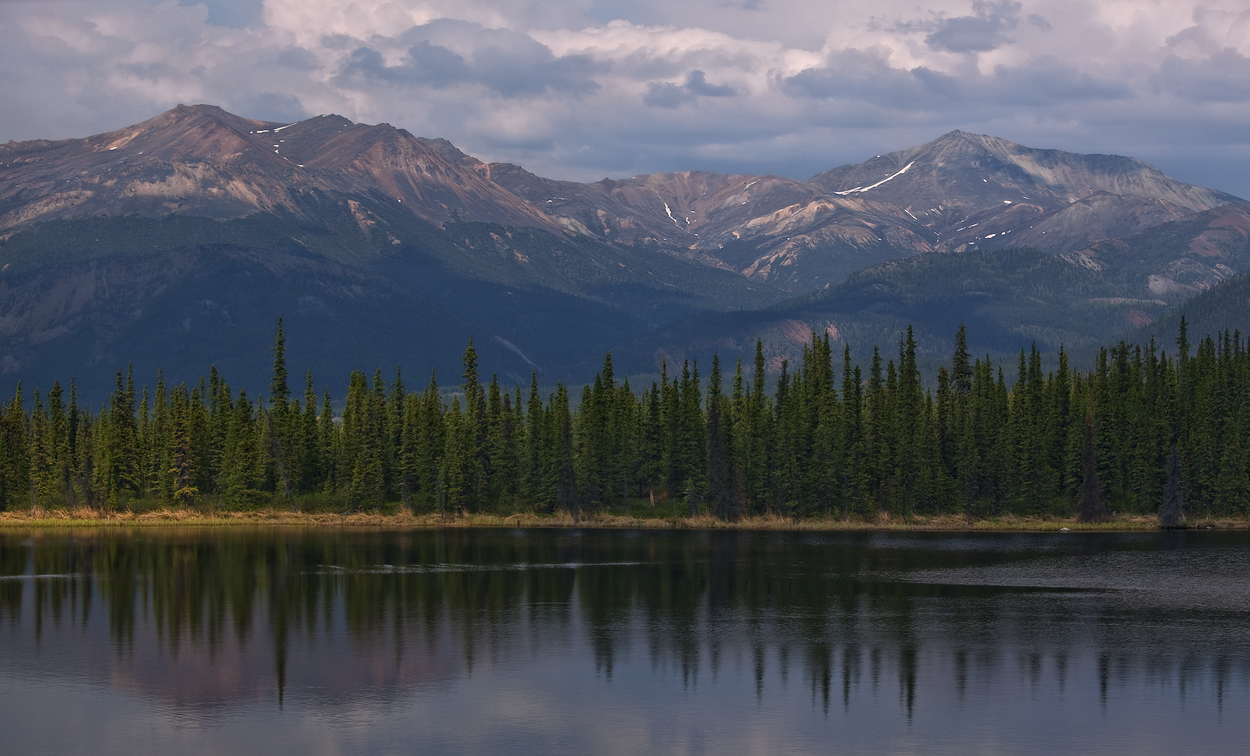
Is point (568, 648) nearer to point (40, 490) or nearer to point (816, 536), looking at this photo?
point (816, 536)

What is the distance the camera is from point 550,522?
15262 cm

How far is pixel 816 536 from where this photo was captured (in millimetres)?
135625

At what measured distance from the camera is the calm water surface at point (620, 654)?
4609 centimetres

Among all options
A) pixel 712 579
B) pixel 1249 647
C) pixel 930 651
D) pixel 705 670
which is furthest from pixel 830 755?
pixel 712 579

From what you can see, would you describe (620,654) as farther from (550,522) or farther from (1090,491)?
(1090,491)

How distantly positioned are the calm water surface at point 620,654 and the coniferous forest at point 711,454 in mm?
42039

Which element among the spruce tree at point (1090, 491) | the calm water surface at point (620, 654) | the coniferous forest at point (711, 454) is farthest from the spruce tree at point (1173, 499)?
the calm water surface at point (620, 654)

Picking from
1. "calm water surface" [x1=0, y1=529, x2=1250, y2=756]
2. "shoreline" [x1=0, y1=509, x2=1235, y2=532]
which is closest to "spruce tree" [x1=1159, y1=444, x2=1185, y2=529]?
"shoreline" [x1=0, y1=509, x2=1235, y2=532]

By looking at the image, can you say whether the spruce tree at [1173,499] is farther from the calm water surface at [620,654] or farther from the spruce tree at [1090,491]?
the calm water surface at [620,654]

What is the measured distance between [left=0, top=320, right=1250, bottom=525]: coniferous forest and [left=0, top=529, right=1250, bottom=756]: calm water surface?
42039mm

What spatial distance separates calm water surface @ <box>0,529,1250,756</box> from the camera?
46094 mm

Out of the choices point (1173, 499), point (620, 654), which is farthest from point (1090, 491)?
point (620, 654)

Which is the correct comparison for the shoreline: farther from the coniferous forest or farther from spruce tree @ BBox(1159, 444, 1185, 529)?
the coniferous forest

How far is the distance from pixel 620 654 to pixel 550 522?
9104cm
